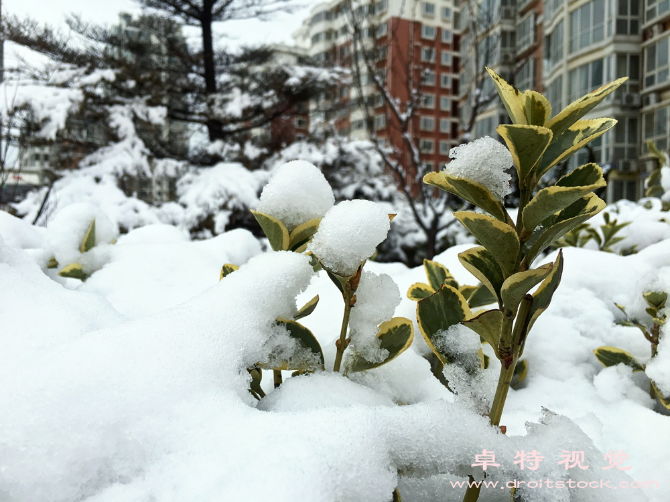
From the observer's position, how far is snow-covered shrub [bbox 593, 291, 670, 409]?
0.57 m

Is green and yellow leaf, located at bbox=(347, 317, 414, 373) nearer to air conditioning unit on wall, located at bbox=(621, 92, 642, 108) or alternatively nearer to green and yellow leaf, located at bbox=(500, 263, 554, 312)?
green and yellow leaf, located at bbox=(500, 263, 554, 312)

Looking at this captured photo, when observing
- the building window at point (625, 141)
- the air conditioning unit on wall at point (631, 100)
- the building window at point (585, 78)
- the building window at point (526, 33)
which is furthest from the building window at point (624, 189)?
the building window at point (526, 33)

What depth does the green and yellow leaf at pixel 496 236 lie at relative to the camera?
354 millimetres

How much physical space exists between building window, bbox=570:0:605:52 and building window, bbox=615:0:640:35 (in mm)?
392

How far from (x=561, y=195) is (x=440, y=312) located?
167mm

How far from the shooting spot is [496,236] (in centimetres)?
36

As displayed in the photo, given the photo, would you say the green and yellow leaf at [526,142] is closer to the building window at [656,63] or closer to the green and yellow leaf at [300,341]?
Result: the green and yellow leaf at [300,341]

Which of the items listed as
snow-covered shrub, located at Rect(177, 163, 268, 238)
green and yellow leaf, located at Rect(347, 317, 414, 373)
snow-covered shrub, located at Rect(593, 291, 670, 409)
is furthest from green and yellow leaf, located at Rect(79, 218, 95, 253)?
snow-covered shrub, located at Rect(177, 163, 268, 238)

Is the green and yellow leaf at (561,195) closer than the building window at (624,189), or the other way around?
the green and yellow leaf at (561,195)

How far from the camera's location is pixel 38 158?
796cm

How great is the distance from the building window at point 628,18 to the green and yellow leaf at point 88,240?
538 inches

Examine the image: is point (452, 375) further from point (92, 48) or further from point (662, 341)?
point (92, 48)

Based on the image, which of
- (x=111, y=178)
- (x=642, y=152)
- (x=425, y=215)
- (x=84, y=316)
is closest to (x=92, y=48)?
(x=111, y=178)

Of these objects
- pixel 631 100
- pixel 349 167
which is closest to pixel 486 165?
pixel 349 167
